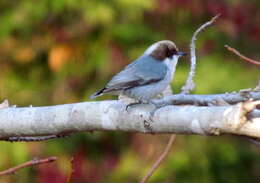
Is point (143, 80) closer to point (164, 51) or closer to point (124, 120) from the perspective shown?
point (164, 51)

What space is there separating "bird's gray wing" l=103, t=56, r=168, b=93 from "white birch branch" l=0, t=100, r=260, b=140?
75 centimetres

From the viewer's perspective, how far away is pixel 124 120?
2240mm

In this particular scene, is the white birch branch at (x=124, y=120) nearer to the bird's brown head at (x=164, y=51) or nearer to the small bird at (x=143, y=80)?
the small bird at (x=143, y=80)

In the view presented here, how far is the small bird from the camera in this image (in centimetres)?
315

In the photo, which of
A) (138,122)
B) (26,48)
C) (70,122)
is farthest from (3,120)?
(26,48)

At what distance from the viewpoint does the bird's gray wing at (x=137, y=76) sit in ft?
10.5

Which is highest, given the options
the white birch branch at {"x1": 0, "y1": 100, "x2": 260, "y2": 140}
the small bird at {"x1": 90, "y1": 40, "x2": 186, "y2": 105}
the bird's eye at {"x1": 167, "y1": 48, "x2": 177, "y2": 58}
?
the bird's eye at {"x1": 167, "y1": 48, "x2": 177, "y2": 58}

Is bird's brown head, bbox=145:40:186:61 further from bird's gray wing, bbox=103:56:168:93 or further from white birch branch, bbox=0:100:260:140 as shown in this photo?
white birch branch, bbox=0:100:260:140

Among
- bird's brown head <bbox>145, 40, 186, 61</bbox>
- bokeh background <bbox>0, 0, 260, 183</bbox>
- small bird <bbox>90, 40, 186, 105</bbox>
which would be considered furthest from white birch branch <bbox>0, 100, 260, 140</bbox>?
bokeh background <bbox>0, 0, 260, 183</bbox>

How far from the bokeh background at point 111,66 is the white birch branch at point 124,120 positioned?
338 centimetres

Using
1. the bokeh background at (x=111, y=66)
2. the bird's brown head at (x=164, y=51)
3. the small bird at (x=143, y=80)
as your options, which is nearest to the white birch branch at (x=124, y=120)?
the small bird at (x=143, y=80)

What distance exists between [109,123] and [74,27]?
3990 millimetres

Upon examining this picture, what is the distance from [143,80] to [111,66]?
9.15ft

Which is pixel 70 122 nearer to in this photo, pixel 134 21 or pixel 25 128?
pixel 25 128
